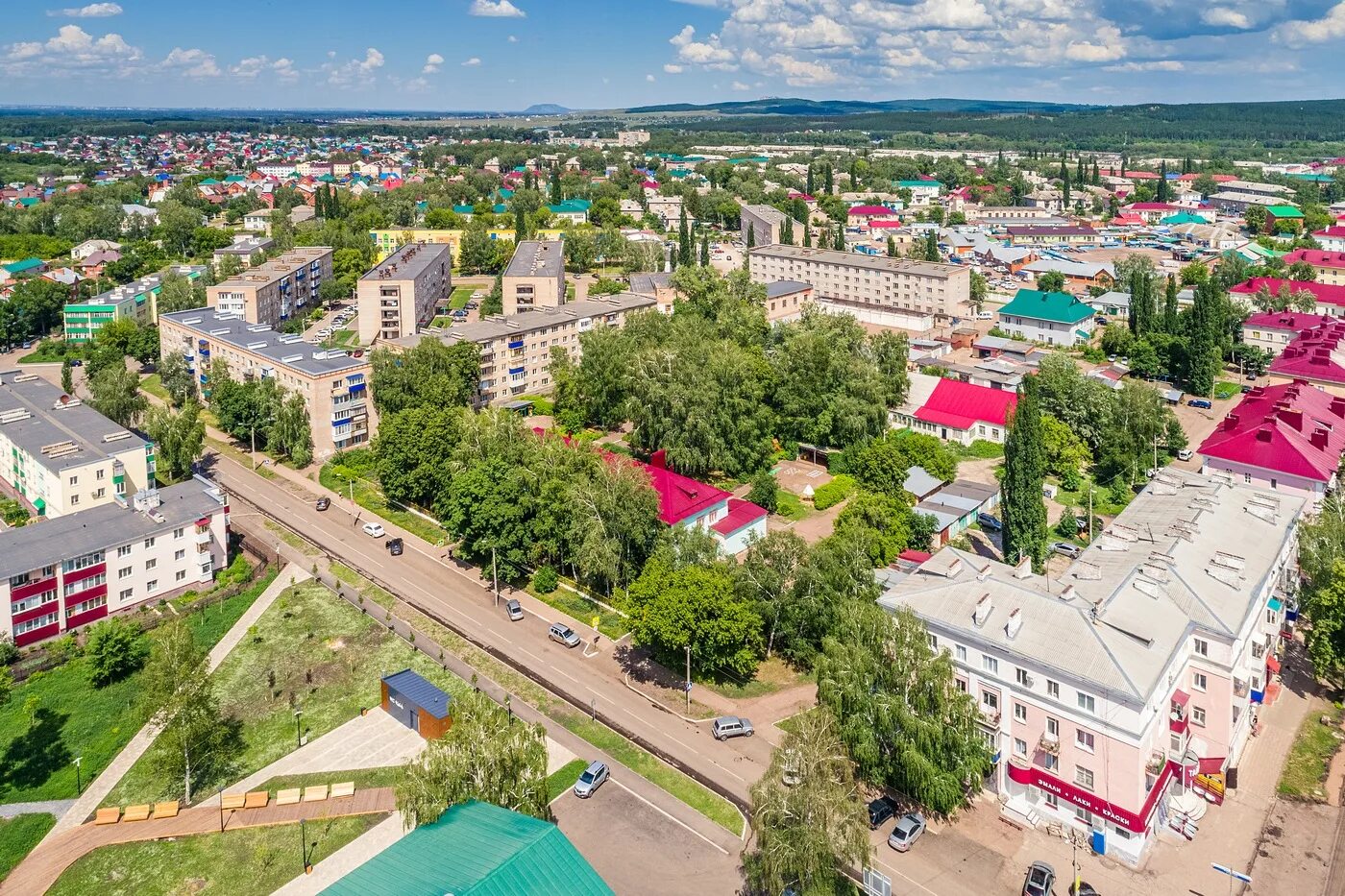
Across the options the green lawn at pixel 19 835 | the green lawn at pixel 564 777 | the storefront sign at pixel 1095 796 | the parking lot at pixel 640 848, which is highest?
the storefront sign at pixel 1095 796

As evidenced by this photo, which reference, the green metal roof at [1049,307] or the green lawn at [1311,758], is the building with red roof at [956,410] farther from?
the green lawn at [1311,758]

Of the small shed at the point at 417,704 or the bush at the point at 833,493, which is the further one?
the bush at the point at 833,493

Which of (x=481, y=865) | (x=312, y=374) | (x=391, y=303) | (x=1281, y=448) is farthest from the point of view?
(x=391, y=303)

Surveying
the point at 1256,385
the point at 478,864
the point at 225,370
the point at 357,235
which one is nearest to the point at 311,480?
the point at 225,370

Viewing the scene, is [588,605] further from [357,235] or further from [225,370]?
[357,235]

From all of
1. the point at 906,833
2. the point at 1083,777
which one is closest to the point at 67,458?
the point at 906,833

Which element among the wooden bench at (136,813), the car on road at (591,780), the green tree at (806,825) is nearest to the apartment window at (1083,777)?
the green tree at (806,825)

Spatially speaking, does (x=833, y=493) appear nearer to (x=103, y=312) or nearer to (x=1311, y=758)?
(x=1311, y=758)
